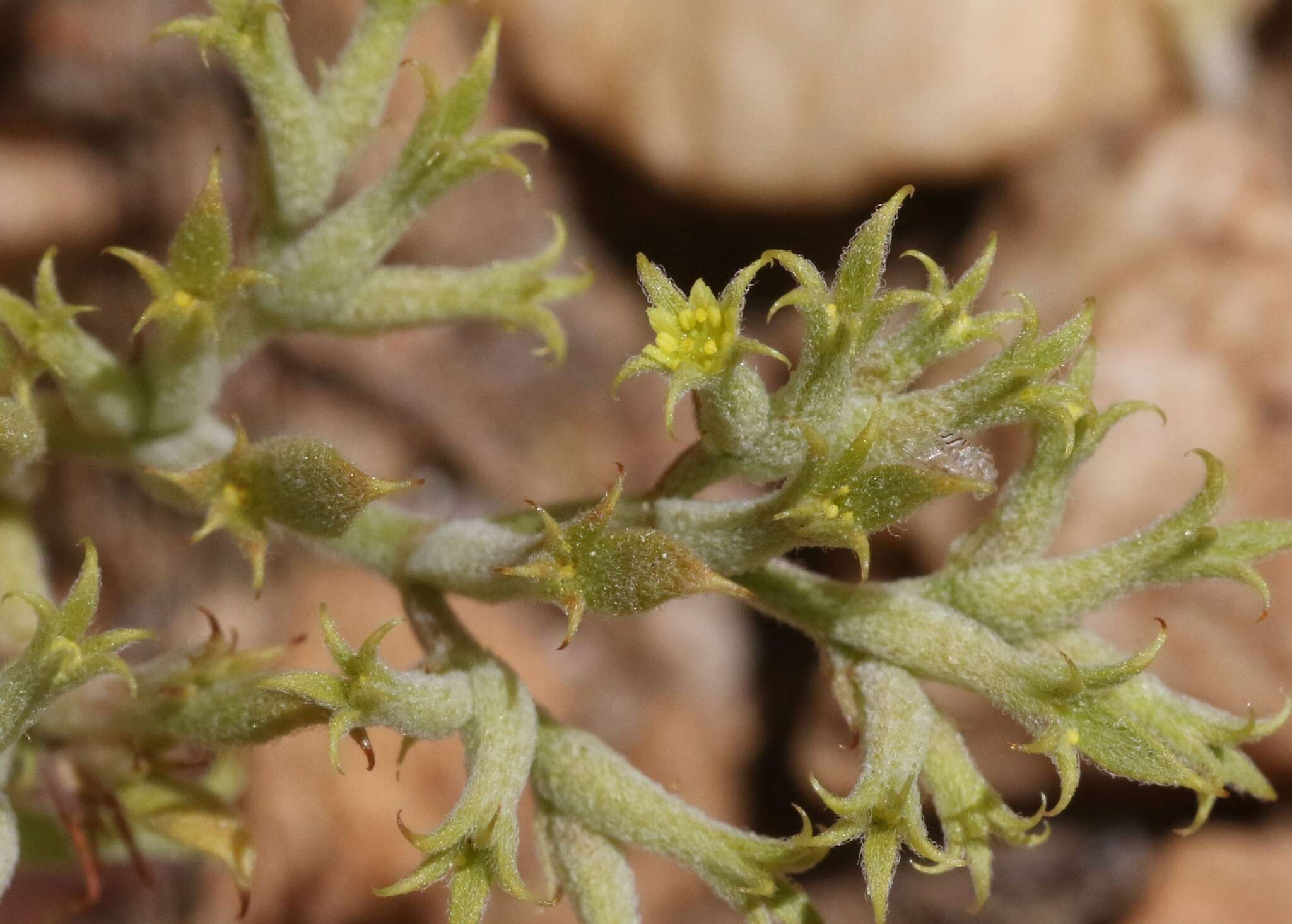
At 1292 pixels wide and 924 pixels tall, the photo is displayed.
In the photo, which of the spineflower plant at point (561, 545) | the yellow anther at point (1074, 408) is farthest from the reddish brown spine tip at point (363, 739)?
the yellow anther at point (1074, 408)

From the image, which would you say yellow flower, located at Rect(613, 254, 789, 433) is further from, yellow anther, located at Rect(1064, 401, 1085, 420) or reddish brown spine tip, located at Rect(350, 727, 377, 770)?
reddish brown spine tip, located at Rect(350, 727, 377, 770)

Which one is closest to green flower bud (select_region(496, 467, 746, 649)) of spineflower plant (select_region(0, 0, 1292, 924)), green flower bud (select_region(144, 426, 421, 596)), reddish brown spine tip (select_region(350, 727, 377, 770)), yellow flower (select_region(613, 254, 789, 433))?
spineflower plant (select_region(0, 0, 1292, 924))

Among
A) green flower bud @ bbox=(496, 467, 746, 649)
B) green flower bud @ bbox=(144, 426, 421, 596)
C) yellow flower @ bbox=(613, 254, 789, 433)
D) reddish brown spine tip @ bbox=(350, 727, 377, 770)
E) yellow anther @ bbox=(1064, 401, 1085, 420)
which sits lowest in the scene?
reddish brown spine tip @ bbox=(350, 727, 377, 770)

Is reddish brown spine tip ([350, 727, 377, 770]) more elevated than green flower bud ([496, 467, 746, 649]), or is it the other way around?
green flower bud ([496, 467, 746, 649])

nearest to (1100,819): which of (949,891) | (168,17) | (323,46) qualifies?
(949,891)

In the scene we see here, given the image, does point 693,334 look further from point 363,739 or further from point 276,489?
point 363,739

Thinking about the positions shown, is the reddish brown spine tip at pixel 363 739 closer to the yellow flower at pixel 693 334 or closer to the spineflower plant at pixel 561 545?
the spineflower plant at pixel 561 545

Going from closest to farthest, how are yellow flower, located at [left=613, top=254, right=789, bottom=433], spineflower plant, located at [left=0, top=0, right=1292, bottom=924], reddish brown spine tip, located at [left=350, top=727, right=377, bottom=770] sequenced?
yellow flower, located at [left=613, top=254, right=789, bottom=433]
spineflower plant, located at [left=0, top=0, right=1292, bottom=924]
reddish brown spine tip, located at [left=350, top=727, right=377, bottom=770]

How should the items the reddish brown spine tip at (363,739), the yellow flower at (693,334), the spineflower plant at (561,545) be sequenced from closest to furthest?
the yellow flower at (693,334) → the spineflower plant at (561,545) → the reddish brown spine tip at (363,739)

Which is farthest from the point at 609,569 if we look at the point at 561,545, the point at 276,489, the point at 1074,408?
the point at 1074,408
